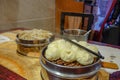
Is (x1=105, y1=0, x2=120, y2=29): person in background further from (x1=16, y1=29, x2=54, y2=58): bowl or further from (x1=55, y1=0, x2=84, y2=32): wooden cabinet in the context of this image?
(x1=16, y1=29, x2=54, y2=58): bowl

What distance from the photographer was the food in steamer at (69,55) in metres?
0.57

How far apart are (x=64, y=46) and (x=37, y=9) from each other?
2.26 meters

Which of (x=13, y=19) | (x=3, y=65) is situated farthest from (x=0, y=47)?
(x=13, y=19)

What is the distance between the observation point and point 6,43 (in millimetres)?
1121

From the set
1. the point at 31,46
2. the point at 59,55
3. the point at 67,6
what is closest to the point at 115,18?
the point at 67,6

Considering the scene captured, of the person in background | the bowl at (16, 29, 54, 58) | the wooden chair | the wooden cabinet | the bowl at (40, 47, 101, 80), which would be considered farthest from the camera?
the wooden cabinet

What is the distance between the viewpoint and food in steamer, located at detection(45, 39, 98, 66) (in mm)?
572

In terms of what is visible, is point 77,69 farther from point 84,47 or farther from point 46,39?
point 46,39

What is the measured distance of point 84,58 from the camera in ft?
1.86

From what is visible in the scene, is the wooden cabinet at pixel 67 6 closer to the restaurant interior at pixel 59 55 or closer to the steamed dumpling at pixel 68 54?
the restaurant interior at pixel 59 55

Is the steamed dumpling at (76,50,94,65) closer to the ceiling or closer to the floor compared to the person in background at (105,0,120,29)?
closer to the ceiling

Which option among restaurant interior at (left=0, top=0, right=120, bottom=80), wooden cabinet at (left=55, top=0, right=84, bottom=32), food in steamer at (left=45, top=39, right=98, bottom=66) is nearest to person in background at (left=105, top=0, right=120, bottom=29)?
wooden cabinet at (left=55, top=0, right=84, bottom=32)

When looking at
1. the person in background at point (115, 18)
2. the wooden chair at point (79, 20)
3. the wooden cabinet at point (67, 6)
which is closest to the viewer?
the wooden chair at point (79, 20)

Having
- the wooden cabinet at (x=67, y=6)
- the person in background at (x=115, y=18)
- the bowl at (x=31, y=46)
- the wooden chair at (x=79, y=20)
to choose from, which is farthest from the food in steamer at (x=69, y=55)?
the wooden cabinet at (x=67, y=6)
